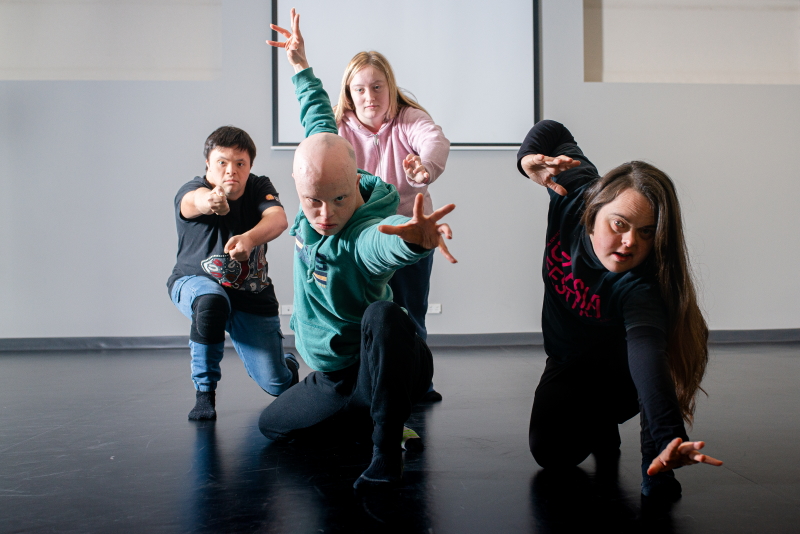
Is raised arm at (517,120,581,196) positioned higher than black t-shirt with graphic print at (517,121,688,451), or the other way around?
raised arm at (517,120,581,196)

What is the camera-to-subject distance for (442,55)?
13.7 ft

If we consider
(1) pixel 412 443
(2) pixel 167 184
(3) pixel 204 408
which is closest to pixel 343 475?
(1) pixel 412 443

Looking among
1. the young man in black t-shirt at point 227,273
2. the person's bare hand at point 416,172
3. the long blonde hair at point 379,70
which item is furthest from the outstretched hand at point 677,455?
the long blonde hair at point 379,70

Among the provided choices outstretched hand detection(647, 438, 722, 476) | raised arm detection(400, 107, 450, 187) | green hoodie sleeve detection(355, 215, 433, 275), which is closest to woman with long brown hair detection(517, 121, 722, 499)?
outstretched hand detection(647, 438, 722, 476)

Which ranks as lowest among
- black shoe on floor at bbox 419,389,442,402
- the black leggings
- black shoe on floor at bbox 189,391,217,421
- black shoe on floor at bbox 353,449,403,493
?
black shoe on floor at bbox 419,389,442,402

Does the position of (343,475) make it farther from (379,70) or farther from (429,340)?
(429,340)

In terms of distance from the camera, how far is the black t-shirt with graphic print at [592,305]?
1.18m

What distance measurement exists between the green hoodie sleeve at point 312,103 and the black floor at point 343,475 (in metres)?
0.94

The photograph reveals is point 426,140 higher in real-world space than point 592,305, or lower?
higher

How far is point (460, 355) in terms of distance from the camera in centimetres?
373

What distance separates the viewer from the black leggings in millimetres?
1354

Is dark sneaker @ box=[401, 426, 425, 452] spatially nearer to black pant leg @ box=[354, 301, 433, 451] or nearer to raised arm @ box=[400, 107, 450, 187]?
black pant leg @ box=[354, 301, 433, 451]

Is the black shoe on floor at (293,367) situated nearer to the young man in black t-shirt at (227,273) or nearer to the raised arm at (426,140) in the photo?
the young man in black t-shirt at (227,273)

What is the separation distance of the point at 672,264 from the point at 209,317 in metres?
1.43
